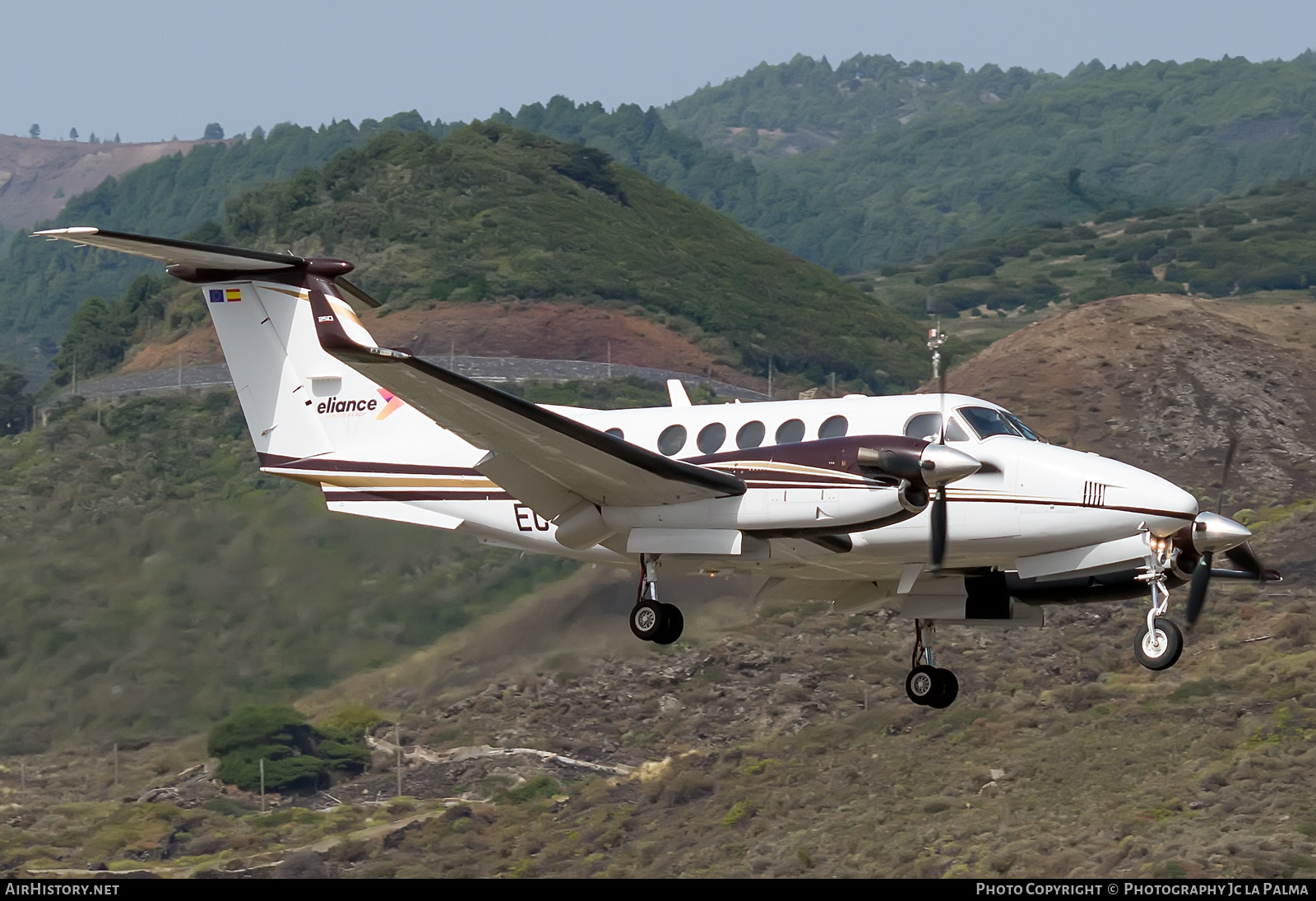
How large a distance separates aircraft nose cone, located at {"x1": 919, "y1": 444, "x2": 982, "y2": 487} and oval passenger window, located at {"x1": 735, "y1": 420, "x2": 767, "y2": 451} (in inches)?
99.0

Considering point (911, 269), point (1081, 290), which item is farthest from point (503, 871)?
point (911, 269)

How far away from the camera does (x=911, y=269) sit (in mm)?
142250

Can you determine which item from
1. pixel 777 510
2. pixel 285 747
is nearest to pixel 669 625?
pixel 777 510

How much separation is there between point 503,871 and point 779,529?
18.4 meters

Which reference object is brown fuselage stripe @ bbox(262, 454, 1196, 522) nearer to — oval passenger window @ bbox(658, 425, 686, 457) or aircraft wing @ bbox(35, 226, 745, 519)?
aircraft wing @ bbox(35, 226, 745, 519)

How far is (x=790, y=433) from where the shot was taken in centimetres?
2158

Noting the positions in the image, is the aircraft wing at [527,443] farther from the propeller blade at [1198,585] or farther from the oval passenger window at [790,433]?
the propeller blade at [1198,585]

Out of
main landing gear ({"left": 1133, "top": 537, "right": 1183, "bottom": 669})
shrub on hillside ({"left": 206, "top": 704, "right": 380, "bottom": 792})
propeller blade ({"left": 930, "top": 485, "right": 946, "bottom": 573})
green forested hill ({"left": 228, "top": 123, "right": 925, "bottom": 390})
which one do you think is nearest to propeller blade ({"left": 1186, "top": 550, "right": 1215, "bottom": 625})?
main landing gear ({"left": 1133, "top": 537, "right": 1183, "bottom": 669})

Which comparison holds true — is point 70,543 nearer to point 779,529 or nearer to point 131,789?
point 131,789

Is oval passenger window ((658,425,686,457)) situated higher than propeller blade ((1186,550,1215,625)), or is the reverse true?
oval passenger window ((658,425,686,457))

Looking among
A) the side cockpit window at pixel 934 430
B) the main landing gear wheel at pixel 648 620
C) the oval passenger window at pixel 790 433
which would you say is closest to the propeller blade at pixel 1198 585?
the side cockpit window at pixel 934 430

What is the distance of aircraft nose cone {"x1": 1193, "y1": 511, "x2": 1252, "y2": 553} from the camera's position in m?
20.2

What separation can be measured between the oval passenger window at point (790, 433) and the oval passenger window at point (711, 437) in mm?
741

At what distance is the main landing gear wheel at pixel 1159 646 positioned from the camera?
20.1 meters
